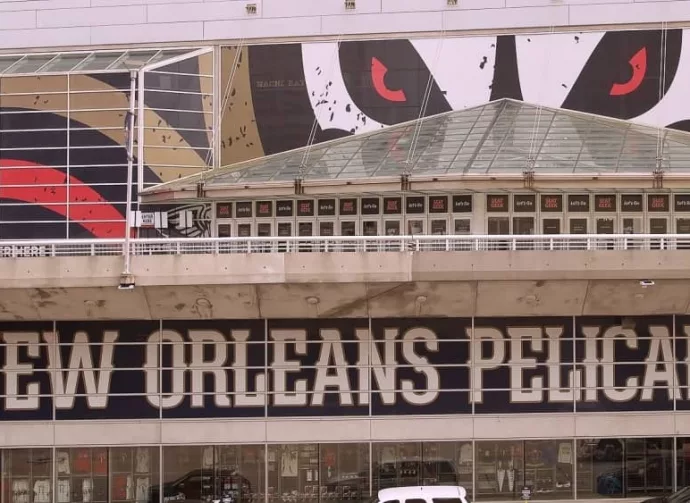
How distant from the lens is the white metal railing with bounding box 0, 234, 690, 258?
88.9 feet

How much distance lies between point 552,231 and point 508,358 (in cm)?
541

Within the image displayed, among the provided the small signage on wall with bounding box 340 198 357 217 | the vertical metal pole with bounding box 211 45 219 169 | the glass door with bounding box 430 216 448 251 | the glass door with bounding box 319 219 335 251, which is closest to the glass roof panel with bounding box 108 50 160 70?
the vertical metal pole with bounding box 211 45 219 169

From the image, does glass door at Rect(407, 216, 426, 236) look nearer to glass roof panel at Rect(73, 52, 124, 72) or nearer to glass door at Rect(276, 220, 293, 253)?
glass door at Rect(276, 220, 293, 253)

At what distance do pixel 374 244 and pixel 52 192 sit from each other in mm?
12826

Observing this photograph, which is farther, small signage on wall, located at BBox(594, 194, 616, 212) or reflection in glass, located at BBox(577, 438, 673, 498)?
small signage on wall, located at BBox(594, 194, 616, 212)

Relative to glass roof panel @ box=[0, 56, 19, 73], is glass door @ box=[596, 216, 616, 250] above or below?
below

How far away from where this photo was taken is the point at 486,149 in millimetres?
32688

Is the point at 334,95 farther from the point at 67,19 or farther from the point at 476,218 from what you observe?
the point at 67,19

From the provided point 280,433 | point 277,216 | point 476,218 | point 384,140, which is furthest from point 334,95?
point 280,433

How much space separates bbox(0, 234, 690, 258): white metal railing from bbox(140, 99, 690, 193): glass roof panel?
233 centimetres

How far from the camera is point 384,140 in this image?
35531mm

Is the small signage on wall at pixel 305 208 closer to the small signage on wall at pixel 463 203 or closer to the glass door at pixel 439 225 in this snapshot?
the glass door at pixel 439 225

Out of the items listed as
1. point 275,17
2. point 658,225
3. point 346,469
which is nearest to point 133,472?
point 346,469

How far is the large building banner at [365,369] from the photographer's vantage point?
1128 inches
